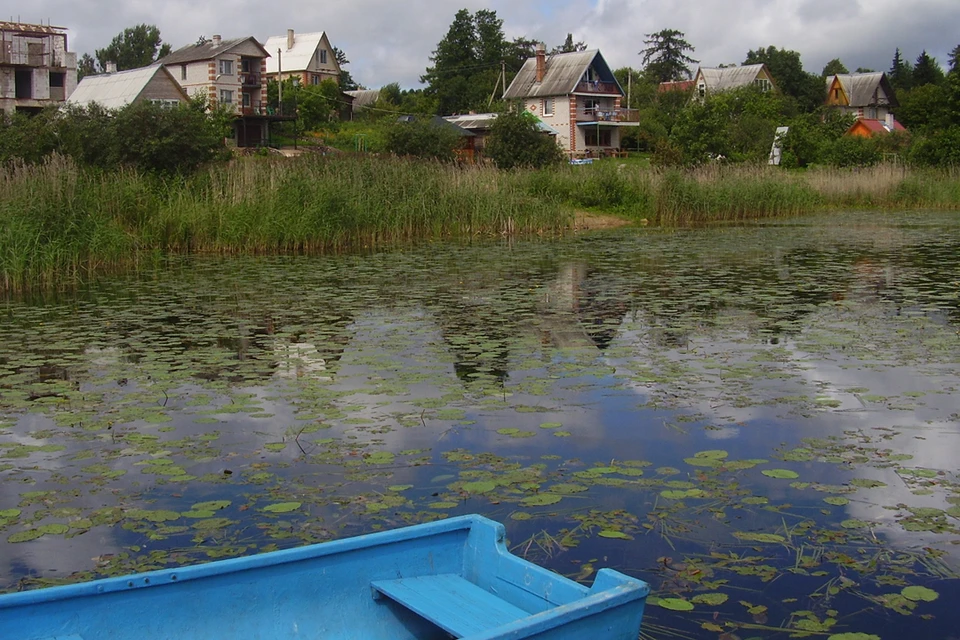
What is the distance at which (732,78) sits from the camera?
2894 inches

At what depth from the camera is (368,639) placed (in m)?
3.21

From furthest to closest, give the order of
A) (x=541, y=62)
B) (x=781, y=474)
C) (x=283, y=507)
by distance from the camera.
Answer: (x=541, y=62) → (x=781, y=474) → (x=283, y=507)

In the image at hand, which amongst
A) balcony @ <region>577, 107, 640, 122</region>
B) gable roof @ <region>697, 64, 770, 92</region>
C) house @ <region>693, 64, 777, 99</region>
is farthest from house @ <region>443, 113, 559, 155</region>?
gable roof @ <region>697, 64, 770, 92</region>

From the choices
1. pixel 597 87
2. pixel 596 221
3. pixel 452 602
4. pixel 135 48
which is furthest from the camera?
pixel 135 48

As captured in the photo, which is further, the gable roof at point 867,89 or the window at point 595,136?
the gable roof at point 867,89

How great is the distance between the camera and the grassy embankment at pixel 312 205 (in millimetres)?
14391

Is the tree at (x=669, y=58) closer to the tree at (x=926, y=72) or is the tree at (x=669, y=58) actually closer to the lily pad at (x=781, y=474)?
the tree at (x=926, y=72)

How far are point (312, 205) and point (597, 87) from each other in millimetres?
45930

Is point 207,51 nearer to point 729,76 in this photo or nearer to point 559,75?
point 559,75

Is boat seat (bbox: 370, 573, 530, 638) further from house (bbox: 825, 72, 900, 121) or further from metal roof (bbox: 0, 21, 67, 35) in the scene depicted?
house (bbox: 825, 72, 900, 121)

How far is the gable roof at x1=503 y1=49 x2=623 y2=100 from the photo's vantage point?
199 ft

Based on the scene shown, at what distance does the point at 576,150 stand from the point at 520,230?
127 ft

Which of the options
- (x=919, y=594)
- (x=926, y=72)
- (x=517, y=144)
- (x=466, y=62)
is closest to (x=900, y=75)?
(x=926, y=72)

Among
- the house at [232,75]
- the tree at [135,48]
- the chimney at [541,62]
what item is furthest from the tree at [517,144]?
the tree at [135,48]
